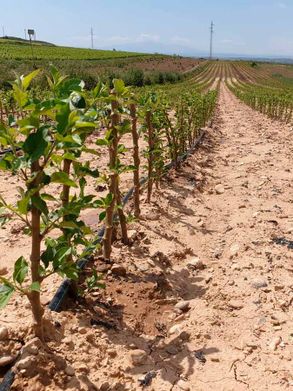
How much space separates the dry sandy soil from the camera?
2.60 meters

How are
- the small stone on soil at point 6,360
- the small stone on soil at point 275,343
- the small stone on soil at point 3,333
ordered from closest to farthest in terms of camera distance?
the small stone on soil at point 6,360, the small stone on soil at point 3,333, the small stone on soil at point 275,343

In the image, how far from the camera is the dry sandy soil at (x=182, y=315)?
8.54ft

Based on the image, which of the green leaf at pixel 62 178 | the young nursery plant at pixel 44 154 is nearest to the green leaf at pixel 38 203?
the young nursery plant at pixel 44 154

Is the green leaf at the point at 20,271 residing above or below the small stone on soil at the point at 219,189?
above

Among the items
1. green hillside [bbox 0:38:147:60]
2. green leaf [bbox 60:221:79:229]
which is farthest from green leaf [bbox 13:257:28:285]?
green hillside [bbox 0:38:147:60]

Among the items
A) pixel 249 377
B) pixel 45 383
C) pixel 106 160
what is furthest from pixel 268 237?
pixel 106 160

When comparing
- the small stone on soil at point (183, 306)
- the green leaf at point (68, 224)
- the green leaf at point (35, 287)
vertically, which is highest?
the green leaf at point (68, 224)

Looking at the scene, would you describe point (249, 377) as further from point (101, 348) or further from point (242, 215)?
point (242, 215)

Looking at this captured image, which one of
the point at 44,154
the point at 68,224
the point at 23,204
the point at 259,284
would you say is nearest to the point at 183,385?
the point at 68,224

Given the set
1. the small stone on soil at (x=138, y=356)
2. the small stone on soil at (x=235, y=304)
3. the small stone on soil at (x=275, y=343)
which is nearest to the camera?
the small stone on soil at (x=138, y=356)

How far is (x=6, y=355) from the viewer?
2482mm

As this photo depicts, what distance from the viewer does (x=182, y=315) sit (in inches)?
133

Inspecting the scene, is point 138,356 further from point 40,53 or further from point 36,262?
point 40,53

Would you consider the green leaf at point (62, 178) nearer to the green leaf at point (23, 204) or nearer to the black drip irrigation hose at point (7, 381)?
the green leaf at point (23, 204)
